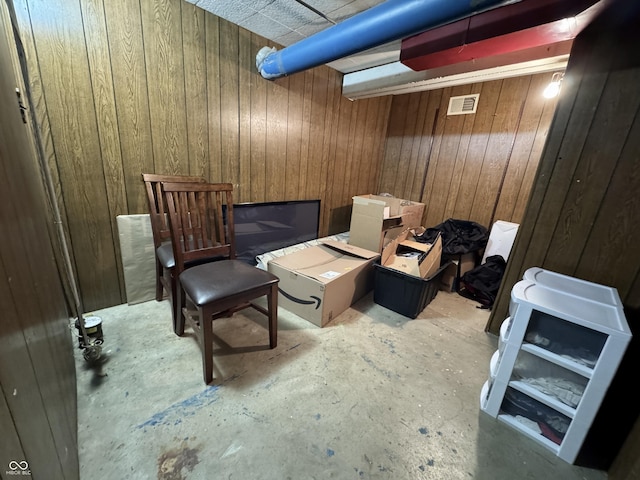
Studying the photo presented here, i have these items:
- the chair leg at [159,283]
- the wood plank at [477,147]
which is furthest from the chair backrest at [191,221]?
the wood plank at [477,147]

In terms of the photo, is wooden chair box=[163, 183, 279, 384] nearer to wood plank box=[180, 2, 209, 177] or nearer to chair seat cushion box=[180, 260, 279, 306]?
chair seat cushion box=[180, 260, 279, 306]

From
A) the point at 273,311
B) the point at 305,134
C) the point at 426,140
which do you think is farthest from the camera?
the point at 426,140

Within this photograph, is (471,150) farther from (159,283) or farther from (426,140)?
(159,283)

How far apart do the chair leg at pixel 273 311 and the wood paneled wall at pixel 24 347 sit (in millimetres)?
909

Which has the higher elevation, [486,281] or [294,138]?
[294,138]

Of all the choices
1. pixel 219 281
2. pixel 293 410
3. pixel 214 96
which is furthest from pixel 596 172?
pixel 214 96

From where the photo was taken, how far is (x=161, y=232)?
6.14ft

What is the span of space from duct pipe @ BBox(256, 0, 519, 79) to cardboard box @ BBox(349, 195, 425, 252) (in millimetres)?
1249

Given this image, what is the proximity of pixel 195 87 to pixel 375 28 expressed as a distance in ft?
4.44

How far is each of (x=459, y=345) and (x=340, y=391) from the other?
99 centimetres

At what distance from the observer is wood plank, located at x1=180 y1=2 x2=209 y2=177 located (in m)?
1.82

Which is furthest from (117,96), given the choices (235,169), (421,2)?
(421,2)

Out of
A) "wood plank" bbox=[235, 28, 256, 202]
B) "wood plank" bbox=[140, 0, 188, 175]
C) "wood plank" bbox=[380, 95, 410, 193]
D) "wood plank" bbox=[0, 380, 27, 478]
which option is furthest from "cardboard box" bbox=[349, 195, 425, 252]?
"wood plank" bbox=[0, 380, 27, 478]

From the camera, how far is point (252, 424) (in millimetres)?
1191
